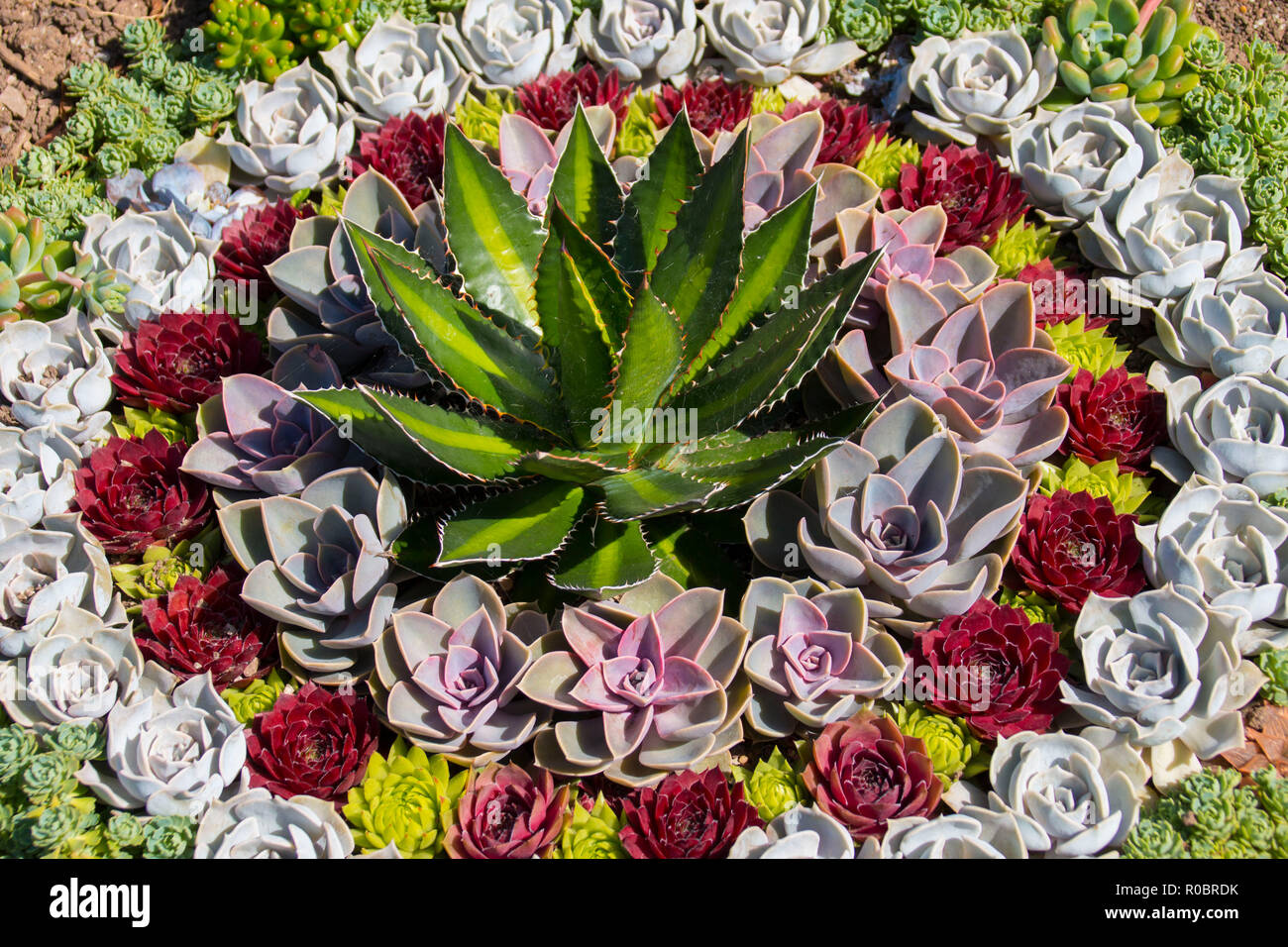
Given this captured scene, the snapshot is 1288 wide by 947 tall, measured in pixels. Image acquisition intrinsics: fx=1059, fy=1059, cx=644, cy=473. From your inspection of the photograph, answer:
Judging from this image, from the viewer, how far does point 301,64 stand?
3551mm

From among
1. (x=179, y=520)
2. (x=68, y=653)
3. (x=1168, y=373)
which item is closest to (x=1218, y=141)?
(x=1168, y=373)

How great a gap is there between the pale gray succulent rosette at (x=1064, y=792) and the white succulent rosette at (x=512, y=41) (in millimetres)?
2569

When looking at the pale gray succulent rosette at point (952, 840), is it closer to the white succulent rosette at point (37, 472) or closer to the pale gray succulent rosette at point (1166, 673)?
the pale gray succulent rosette at point (1166, 673)

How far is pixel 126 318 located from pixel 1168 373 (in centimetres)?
296

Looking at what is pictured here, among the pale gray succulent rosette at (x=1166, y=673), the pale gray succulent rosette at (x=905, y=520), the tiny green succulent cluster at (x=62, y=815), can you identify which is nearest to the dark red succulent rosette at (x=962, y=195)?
the pale gray succulent rosette at (x=905, y=520)

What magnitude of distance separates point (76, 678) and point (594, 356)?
4.71 feet

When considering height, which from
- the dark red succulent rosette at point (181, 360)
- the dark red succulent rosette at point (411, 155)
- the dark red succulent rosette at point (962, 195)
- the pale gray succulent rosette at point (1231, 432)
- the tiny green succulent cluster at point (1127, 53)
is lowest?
the pale gray succulent rosette at point (1231, 432)

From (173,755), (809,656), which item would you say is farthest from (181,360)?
(809,656)

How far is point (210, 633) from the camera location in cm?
258

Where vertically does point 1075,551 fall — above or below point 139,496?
below

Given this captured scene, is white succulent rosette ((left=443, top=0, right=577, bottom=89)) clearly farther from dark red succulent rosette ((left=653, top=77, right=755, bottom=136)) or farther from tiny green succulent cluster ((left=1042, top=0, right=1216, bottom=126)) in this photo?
tiny green succulent cluster ((left=1042, top=0, right=1216, bottom=126))

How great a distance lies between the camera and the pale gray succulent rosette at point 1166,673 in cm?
231

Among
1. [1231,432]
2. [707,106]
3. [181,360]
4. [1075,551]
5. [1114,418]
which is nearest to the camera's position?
[1075,551]

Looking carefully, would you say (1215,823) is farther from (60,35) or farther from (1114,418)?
(60,35)
